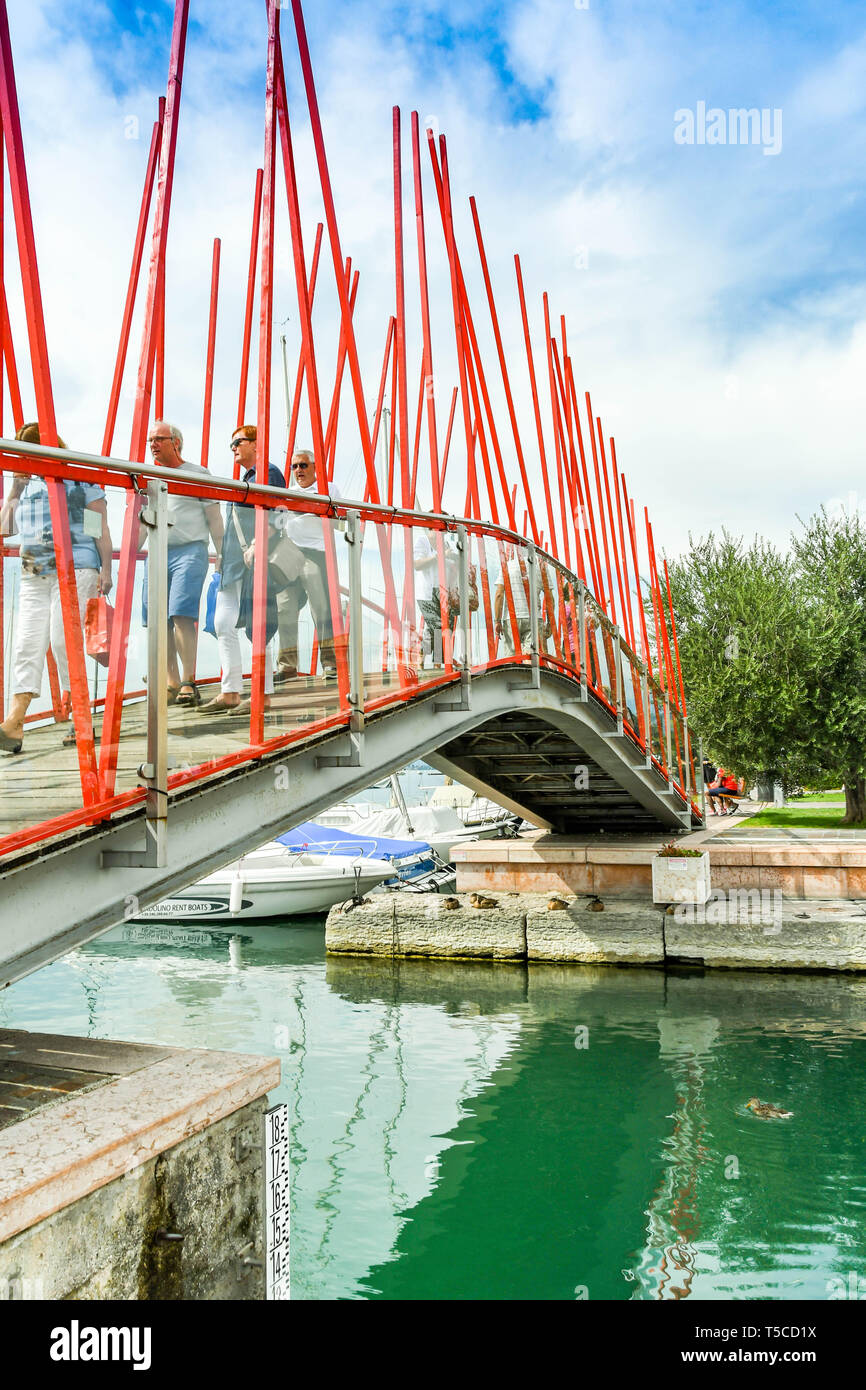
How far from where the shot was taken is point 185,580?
15.9ft

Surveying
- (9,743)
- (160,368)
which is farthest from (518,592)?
(9,743)

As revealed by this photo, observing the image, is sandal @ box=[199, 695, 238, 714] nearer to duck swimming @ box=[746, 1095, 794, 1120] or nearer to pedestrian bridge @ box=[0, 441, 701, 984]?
pedestrian bridge @ box=[0, 441, 701, 984]

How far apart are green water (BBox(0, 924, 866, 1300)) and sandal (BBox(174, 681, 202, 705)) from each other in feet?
11.8

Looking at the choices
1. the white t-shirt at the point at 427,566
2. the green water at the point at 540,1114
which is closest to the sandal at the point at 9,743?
the green water at the point at 540,1114

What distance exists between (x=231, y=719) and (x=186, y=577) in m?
0.83

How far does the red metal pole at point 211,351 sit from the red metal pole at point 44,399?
384 cm

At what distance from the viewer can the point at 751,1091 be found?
985 centimetres

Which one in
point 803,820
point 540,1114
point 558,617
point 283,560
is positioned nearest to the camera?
point 283,560

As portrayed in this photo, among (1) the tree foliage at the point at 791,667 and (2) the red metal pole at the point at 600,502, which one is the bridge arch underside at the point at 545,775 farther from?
(1) the tree foliage at the point at 791,667

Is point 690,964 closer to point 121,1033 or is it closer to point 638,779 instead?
point 638,779

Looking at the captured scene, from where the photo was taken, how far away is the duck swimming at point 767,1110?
29.9 feet

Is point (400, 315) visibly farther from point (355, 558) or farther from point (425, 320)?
point (355, 558)

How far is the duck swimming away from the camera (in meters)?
9.11
